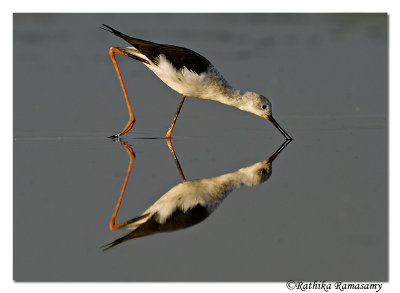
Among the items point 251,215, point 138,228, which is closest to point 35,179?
point 138,228

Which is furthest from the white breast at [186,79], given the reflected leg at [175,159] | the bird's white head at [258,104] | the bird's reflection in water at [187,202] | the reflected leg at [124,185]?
the bird's reflection in water at [187,202]

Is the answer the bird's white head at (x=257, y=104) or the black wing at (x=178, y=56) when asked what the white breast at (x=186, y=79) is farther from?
the bird's white head at (x=257, y=104)

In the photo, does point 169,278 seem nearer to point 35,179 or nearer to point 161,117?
point 35,179

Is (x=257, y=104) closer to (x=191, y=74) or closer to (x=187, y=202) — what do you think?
(x=191, y=74)

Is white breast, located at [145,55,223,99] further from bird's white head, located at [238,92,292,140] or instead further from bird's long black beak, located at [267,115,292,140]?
bird's long black beak, located at [267,115,292,140]

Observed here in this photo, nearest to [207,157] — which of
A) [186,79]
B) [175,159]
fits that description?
[175,159]
